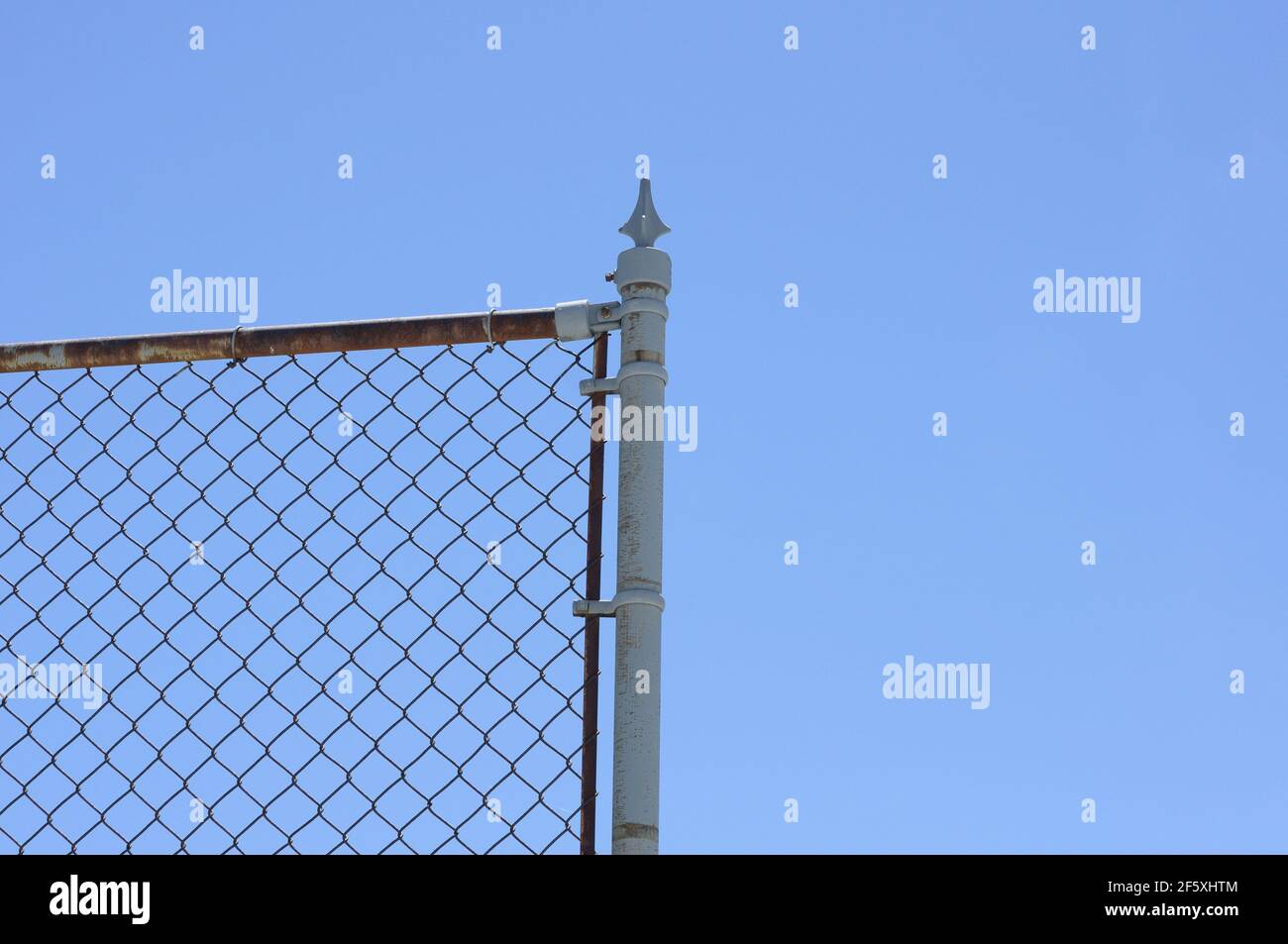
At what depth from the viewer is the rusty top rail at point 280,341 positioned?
3.06 m

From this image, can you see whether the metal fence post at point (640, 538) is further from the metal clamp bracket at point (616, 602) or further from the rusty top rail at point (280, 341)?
the rusty top rail at point (280, 341)

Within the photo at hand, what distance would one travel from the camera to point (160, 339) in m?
3.31

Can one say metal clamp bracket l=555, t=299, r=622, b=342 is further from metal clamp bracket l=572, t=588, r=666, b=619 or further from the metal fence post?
metal clamp bracket l=572, t=588, r=666, b=619

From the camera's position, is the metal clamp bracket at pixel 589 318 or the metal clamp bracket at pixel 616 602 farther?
the metal clamp bracket at pixel 589 318

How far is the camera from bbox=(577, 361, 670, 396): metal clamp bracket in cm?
291

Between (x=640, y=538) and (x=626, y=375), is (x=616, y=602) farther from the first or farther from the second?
(x=626, y=375)

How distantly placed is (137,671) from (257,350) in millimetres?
722

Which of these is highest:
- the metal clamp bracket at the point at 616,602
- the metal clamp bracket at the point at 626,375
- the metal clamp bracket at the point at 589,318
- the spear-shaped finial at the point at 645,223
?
the spear-shaped finial at the point at 645,223

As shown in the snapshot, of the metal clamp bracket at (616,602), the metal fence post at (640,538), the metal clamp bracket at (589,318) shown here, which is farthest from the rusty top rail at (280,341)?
the metal clamp bracket at (616,602)

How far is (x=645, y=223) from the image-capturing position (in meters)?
2.99
